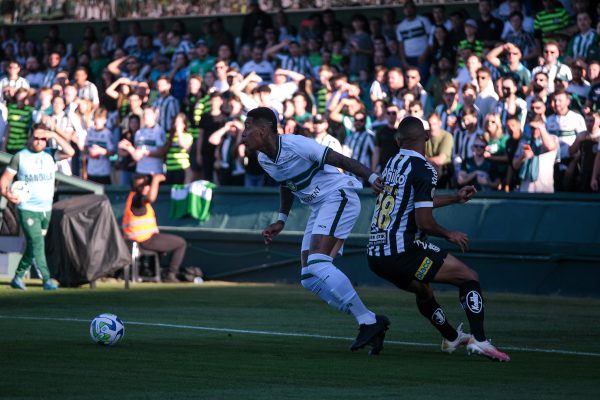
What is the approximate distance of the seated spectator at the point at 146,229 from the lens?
67.8ft

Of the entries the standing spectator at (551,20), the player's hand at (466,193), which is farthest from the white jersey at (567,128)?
the player's hand at (466,193)

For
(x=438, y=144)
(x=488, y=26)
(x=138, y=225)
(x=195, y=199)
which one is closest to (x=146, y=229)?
(x=138, y=225)

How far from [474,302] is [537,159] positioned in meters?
8.68

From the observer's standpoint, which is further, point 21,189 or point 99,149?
point 99,149

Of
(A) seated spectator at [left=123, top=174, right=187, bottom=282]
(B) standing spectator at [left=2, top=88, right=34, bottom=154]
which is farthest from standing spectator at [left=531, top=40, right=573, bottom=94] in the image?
(B) standing spectator at [left=2, top=88, right=34, bottom=154]

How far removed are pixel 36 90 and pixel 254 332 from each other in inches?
592

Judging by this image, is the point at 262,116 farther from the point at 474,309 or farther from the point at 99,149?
the point at 99,149

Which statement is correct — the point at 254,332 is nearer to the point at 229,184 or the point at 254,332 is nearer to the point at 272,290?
the point at 272,290

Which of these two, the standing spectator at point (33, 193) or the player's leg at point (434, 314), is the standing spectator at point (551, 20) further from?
the player's leg at point (434, 314)

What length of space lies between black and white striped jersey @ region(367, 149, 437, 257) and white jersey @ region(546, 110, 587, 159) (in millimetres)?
8632

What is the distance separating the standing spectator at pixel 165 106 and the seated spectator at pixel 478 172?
22.6 feet

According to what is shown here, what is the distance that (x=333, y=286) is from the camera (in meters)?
10.5

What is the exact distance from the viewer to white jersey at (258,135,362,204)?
35.4 feet

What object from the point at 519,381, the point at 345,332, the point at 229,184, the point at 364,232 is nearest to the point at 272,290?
the point at 364,232
